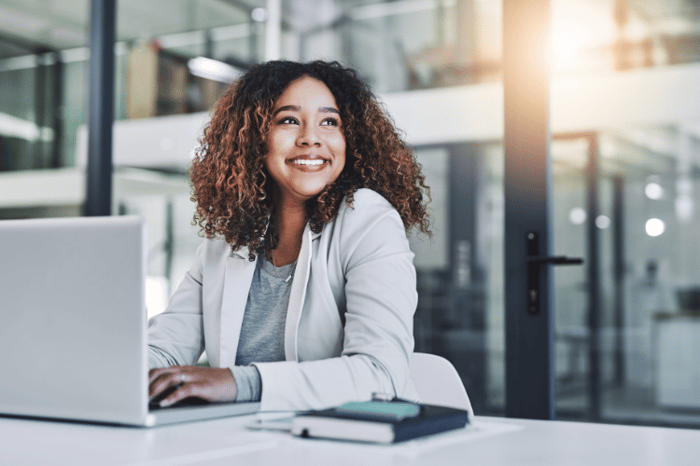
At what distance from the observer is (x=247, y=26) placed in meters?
5.00

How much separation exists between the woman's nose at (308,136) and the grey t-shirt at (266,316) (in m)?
0.31

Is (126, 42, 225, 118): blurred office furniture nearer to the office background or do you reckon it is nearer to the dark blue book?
the office background

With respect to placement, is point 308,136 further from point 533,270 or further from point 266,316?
point 533,270

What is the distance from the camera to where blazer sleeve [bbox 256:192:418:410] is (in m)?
1.19

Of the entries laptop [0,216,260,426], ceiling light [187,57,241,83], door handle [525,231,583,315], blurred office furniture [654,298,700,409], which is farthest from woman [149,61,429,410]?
ceiling light [187,57,241,83]

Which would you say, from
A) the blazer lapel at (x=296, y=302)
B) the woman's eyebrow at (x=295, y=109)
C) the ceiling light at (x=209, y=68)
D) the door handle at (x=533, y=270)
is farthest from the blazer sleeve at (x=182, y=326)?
the ceiling light at (x=209, y=68)

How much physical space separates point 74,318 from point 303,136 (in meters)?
0.91

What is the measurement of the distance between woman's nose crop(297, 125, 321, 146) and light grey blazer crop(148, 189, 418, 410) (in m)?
0.19

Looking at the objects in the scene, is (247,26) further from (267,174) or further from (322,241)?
(322,241)

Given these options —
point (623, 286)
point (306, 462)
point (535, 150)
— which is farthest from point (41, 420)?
point (623, 286)

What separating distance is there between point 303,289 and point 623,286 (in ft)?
8.69

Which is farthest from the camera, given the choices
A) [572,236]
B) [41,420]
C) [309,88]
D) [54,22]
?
[54,22]

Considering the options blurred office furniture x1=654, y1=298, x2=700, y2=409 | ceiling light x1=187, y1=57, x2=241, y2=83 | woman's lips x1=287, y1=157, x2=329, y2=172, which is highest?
ceiling light x1=187, y1=57, x2=241, y2=83

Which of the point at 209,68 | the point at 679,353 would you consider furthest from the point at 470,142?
the point at 209,68
